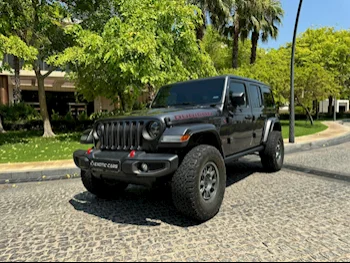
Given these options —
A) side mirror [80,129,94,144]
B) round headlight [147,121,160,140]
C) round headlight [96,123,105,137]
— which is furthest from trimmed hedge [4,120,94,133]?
round headlight [147,121,160,140]

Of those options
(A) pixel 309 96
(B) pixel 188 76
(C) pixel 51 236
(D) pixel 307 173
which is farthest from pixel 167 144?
(A) pixel 309 96

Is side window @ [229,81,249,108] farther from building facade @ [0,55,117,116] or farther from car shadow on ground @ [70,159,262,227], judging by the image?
building facade @ [0,55,117,116]

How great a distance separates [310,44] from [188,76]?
2340cm

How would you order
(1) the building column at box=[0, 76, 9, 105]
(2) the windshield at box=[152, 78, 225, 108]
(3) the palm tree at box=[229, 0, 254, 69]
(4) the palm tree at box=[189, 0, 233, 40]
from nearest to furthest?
(2) the windshield at box=[152, 78, 225, 108]
(4) the palm tree at box=[189, 0, 233, 40]
(3) the palm tree at box=[229, 0, 254, 69]
(1) the building column at box=[0, 76, 9, 105]

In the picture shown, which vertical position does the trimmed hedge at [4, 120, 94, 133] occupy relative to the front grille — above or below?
below

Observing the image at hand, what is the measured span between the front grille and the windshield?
4.23 ft

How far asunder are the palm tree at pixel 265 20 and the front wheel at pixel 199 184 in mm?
20199

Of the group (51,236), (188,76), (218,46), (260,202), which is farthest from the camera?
(218,46)

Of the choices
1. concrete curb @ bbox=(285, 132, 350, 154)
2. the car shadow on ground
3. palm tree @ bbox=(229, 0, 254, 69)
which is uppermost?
palm tree @ bbox=(229, 0, 254, 69)

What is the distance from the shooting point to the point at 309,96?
19172 millimetres

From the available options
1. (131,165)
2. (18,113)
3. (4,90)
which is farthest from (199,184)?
(4,90)

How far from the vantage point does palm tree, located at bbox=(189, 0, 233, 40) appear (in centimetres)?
1688

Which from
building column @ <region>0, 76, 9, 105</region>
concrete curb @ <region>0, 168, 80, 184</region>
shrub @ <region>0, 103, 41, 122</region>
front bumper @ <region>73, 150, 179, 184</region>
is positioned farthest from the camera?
building column @ <region>0, 76, 9, 105</region>

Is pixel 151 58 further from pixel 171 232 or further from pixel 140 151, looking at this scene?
pixel 171 232
